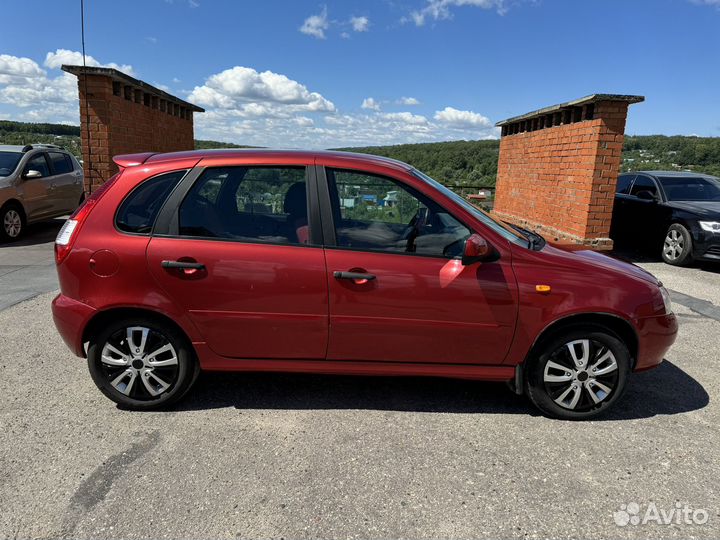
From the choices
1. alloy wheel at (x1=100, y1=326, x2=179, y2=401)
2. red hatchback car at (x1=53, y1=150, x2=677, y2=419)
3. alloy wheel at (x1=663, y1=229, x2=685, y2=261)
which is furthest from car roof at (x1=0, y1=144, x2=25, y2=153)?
alloy wheel at (x1=663, y1=229, x2=685, y2=261)

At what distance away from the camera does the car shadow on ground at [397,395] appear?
3.59 metres

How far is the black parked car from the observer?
8.54 metres

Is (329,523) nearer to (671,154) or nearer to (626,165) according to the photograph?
(626,165)

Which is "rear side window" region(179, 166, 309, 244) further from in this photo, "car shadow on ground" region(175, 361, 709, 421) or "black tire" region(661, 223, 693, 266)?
"black tire" region(661, 223, 693, 266)

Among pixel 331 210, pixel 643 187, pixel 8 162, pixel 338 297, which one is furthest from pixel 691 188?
pixel 8 162

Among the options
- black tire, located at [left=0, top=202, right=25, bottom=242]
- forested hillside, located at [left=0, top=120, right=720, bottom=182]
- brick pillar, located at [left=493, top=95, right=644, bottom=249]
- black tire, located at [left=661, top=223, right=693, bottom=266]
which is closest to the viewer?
Answer: brick pillar, located at [left=493, top=95, right=644, bottom=249]

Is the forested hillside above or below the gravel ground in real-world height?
above

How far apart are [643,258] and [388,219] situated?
798cm

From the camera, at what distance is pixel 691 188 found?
9.70 meters

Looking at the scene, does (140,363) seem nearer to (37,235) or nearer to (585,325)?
(585,325)

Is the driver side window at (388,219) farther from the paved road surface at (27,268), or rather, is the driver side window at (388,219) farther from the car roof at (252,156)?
the paved road surface at (27,268)

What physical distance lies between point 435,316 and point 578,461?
114 centimetres

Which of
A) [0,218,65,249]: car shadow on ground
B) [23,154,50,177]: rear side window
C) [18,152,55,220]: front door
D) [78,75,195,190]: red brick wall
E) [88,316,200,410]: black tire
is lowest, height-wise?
[0,218,65,249]: car shadow on ground

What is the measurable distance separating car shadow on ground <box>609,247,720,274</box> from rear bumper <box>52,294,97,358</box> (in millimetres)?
7851
